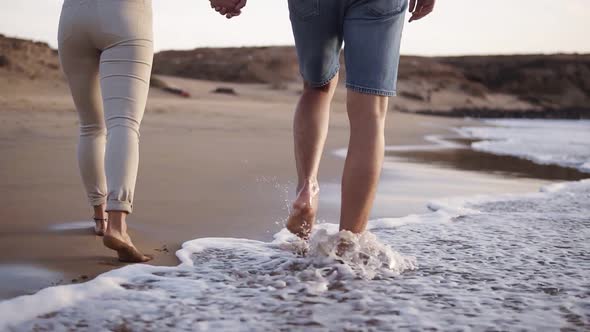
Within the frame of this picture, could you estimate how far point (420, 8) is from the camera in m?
2.50

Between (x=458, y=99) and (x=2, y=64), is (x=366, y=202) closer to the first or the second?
(x=2, y=64)

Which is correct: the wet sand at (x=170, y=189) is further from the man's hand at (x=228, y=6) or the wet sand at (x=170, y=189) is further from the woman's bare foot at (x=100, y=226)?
the man's hand at (x=228, y=6)

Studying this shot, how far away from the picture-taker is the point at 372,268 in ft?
6.93

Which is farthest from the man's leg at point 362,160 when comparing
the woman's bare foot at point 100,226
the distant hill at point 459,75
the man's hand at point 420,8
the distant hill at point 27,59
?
the distant hill at point 459,75

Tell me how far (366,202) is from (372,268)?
0.74ft

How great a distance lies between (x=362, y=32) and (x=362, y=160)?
0.45 m

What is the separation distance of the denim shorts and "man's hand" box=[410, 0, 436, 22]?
28cm

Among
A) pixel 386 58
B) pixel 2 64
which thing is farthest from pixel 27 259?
pixel 2 64

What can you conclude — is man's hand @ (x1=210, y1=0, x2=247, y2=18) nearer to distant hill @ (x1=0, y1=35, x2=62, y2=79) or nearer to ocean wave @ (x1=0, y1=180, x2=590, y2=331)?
ocean wave @ (x1=0, y1=180, x2=590, y2=331)

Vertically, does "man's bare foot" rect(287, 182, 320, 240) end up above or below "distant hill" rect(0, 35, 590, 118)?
below

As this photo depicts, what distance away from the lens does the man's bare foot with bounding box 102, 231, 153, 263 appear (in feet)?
6.68

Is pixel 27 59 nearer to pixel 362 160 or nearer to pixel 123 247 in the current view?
pixel 123 247

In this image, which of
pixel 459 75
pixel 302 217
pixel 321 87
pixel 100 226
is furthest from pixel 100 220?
pixel 459 75

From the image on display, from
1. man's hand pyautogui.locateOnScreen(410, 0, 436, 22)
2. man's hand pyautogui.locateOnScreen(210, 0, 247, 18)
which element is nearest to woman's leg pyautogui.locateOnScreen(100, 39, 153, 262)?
man's hand pyautogui.locateOnScreen(210, 0, 247, 18)
